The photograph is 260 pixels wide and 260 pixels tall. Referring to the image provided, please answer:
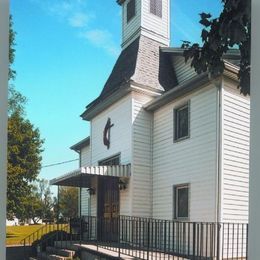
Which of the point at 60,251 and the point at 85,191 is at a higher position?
the point at 85,191

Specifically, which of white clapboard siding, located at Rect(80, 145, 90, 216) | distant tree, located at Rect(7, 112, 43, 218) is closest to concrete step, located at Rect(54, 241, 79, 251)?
white clapboard siding, located at Rect(80, 145, 90, 216)

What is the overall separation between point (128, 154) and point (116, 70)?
3.43 meters

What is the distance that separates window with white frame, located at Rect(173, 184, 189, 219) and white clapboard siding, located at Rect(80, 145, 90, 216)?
5.14 metres

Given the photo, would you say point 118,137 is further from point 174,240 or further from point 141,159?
point 174,240

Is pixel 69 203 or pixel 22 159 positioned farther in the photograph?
pixel 69 203

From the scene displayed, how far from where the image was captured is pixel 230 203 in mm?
8539

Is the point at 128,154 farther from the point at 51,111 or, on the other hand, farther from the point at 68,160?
the point at 68,160

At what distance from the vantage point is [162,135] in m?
10.6

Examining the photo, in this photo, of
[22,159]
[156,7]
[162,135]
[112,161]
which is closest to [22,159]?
[22,159]

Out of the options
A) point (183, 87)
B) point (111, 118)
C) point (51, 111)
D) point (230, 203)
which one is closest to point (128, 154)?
point (111, 118)

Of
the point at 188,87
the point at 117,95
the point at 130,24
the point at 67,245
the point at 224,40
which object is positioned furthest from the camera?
the point at 130,24

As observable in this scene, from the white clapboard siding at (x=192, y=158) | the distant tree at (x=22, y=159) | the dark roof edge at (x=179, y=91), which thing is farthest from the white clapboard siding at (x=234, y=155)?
the distant tree at (x=22, y=159)

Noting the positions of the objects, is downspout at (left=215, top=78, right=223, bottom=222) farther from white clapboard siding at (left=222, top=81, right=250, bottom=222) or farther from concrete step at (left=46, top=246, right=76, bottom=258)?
concrete step at (left=46, top=246, right=76, bottom=258)

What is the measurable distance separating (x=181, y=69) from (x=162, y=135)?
2252 millimetres
